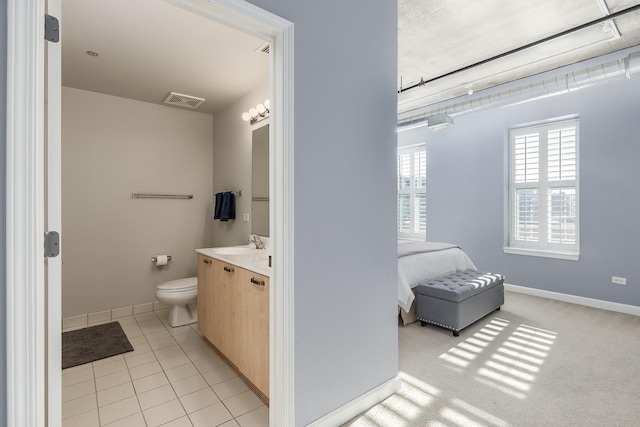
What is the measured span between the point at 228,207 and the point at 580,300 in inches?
174

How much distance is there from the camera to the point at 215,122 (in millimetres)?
4188

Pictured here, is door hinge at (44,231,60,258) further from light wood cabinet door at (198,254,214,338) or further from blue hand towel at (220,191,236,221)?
blue hand towel at (220,191,236,221)

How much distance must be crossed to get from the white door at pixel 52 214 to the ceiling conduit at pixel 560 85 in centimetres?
426

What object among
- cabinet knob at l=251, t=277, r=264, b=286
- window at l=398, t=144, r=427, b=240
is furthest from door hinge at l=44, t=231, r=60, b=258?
window at l=398, t=144, r=427, b=240

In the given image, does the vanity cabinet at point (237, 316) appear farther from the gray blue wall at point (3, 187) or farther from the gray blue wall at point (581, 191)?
the gray blue wall at point (581, 191)

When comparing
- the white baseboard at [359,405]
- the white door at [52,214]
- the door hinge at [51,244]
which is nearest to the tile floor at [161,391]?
the white baseboard at [359,405]

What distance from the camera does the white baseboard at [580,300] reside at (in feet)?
11.9

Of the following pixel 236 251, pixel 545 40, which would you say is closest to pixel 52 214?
pixel 236 251

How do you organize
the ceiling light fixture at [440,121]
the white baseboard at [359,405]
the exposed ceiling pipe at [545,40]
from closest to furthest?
the white baseboard at [359,405], the exposed ceiling pipe at [545,40], the ceiling light fixture at [440,121]

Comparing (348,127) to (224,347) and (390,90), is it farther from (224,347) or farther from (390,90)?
(224,347)

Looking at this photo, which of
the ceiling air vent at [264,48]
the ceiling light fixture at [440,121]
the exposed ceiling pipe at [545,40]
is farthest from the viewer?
the ceiling light fixture at [440,121]

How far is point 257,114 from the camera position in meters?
3.21

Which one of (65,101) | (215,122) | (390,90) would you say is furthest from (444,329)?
(65,101)

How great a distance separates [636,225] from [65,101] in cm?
627
